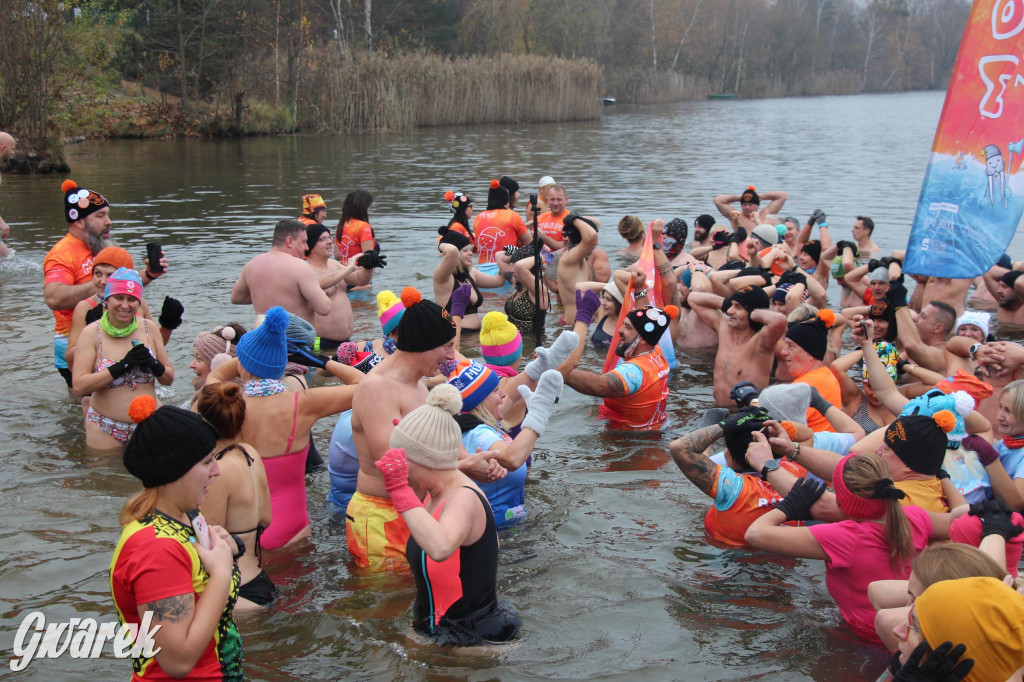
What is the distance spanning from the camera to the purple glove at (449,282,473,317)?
361 inches

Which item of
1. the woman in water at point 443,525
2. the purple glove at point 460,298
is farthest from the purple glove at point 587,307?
the woman in water at point 443,525

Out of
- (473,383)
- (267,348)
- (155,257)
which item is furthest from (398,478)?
(155,257)

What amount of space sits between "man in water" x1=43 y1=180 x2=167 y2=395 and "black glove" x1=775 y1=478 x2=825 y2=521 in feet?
17.1

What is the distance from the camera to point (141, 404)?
2.99m

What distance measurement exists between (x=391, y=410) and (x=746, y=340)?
12.8ft

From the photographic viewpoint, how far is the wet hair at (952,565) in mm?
2773

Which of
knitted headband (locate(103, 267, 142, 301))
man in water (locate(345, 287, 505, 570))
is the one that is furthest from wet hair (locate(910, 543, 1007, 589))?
knitted headband (locate(103, 267, 142, 301))

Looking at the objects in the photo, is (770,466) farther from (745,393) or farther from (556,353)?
(556,353)

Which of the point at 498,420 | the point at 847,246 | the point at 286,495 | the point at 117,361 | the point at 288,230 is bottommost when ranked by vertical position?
the point at 286,495

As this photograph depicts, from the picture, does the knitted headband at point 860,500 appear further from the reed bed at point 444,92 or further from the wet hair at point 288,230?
the reed bed at point 444,92

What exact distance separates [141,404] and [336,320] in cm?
520

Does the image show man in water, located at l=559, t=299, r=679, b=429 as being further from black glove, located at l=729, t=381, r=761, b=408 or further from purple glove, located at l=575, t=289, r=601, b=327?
black glove, located at l=729, t=381, r=761, b=408

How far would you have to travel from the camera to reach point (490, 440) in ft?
14.4

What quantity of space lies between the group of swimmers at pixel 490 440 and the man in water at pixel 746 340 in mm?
20
